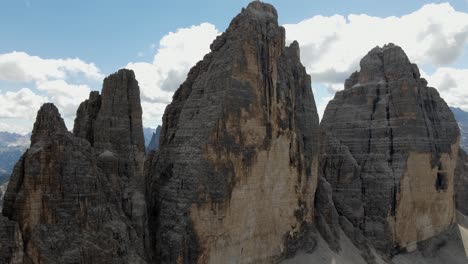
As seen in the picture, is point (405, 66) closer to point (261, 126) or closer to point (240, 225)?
point (261, 126)

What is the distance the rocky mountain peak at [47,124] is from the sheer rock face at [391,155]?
85.9 feet

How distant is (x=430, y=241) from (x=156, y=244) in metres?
30.2

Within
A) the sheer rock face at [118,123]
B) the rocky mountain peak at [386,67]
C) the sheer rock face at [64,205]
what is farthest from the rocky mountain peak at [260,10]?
the rocky mountain peak at [386,67]

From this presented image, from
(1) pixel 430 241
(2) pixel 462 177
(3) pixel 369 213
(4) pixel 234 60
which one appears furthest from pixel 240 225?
(2) pixel 462 177

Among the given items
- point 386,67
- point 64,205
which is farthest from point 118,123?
point 386,67

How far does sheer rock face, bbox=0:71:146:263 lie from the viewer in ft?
61.8

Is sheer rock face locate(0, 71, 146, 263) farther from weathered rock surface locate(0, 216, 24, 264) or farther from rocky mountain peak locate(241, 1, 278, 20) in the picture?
rocky mountain peak locate(241, 1, 278, 20)

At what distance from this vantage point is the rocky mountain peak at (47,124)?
21.2m

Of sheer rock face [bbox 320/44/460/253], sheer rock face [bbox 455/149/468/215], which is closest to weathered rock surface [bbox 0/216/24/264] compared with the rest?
sheer rock face [bbox 320/44/460/253]

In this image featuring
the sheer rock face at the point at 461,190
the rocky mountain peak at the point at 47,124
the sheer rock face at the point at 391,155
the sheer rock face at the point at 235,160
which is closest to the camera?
the rocky mountain peak at the point at 47,124

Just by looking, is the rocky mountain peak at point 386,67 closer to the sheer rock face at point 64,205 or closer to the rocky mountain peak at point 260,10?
the rocky mountain peak at point 260,10

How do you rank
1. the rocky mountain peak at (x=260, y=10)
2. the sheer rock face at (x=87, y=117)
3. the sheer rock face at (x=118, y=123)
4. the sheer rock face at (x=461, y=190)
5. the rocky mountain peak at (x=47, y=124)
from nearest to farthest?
the rocky mountain peak at (x=47, y=124) → the rocky mountain peak at (x=260, y=10) → the sheer rock face at (x=118, y=123) → the sheer rock face at (x=87, y=117) → the sheer rock face at (x=461, y=190)

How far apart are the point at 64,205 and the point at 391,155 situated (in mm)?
31649

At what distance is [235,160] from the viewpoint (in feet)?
86.1
